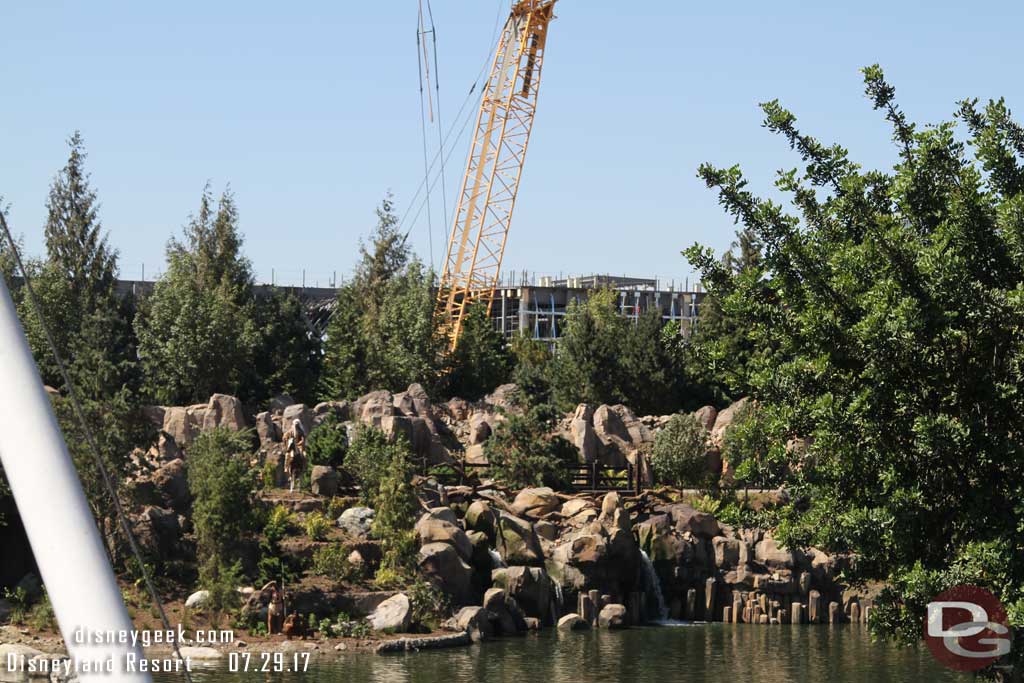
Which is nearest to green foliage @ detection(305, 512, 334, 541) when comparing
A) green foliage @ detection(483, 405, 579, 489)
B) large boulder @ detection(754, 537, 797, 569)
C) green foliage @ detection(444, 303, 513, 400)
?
green foliage @ detection(483, 405, 579, 489)

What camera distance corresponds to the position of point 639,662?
102 ft

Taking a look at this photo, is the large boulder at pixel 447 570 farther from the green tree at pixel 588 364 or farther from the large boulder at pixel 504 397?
the green tree at pixel 588 364

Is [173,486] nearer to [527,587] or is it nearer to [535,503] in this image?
[527,587]

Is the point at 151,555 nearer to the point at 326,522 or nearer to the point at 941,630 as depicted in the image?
the point at 326,522

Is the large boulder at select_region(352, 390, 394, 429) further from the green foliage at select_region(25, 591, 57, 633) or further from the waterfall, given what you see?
the green foliage at select_region(25, 591, 57, 633)

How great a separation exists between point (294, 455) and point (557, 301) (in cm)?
5255

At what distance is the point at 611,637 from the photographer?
35562 millimetres

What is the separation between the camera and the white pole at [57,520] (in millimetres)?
4770

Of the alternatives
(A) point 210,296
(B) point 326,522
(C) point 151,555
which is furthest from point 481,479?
(A) point 210,296

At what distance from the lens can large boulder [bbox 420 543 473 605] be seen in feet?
114

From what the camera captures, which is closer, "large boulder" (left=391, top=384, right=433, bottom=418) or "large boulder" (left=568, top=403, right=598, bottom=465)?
"large boulder" (left=568, top=403, right=598, bottom=465)

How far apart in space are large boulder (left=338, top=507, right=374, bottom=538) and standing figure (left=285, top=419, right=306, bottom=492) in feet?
11.4

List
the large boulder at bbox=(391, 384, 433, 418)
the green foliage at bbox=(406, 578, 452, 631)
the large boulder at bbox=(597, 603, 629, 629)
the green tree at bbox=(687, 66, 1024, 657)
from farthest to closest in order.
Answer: the large boulder at bbox=(391, 384, 433, 418)
the large boulder at bbox=(597, 603, 629, 629)
the green foliage at bbox=(406, 578, 452, 631)
the green tree at bbox=(687, 66, 1024, 657)

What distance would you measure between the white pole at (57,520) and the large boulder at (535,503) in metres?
36.8
